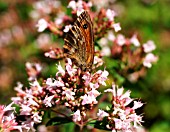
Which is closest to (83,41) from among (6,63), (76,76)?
(76,76)

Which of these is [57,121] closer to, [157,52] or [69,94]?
[69,94]

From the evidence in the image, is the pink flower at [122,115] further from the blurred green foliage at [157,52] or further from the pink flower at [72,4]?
the blurred green foliage at [157,52]

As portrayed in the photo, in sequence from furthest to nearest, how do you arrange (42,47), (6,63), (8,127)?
(6,63), (42,47), (8,127)

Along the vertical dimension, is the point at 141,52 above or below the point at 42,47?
below

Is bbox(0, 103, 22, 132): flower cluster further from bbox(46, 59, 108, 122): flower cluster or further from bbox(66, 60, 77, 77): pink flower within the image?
bbox(66, 60, 77, 77): pink flower

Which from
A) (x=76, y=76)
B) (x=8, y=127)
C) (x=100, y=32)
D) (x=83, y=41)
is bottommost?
(x=8, y=127)

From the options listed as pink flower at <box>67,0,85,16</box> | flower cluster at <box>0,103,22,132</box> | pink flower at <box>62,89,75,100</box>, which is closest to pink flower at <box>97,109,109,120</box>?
pink flower at <box>62,89,75,100</box>

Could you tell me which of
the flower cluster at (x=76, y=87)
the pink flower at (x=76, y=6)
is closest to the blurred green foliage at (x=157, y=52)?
the pink flower at (x=76, y=6)

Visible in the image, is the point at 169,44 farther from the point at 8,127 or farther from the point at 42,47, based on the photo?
the point at 8,127
